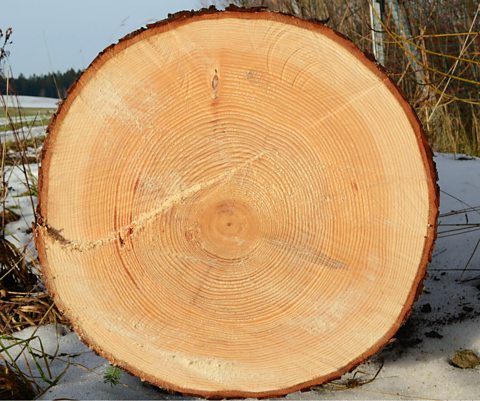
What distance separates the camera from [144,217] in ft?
5.48

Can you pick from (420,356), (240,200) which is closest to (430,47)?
(420,356)

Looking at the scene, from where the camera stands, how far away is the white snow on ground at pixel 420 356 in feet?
6.26

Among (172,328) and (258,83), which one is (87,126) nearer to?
(258,83)

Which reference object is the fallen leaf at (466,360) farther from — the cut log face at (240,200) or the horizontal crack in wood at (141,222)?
the horizontal crack in wood at (141,222)

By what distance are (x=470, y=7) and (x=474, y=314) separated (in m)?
4.91

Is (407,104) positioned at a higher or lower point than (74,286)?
higher

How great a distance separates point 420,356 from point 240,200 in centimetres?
86

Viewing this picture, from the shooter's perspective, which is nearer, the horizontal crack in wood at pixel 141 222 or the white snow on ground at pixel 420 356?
the horizontal crack in wood at pixel 141 222

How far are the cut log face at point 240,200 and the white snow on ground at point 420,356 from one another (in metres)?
0.27

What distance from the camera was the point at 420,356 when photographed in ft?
6.77

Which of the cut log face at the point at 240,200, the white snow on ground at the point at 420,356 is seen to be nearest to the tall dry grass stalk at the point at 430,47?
the white snow on ground at the point at 420,356

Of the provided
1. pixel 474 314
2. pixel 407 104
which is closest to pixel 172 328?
pixel 407 104

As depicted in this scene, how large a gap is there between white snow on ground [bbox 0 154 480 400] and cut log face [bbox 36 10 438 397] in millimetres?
272

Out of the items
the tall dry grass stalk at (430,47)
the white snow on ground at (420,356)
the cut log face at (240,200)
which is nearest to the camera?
the cut log face at (240,200)
